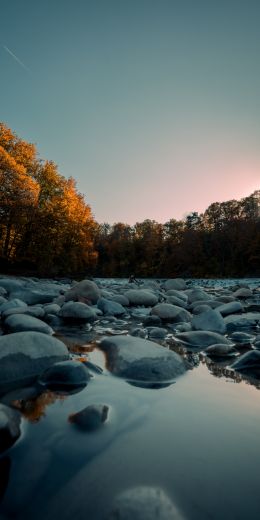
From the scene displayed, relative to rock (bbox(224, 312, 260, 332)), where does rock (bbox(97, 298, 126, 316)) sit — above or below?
below

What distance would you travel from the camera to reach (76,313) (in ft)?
15.4

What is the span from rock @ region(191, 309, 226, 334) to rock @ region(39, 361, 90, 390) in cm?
222

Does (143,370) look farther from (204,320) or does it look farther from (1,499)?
(204,320)

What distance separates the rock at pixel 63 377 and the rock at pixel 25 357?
12 cm

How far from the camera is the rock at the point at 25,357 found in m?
2.12

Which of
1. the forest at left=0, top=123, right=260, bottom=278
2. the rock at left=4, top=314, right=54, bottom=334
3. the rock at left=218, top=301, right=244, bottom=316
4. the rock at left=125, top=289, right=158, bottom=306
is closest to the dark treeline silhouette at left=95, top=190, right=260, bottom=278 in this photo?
the forest at left=0, top=123, right=260, bottom=278

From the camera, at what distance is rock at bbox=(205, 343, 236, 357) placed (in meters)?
2.97

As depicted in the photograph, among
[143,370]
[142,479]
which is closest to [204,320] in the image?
[143,370]

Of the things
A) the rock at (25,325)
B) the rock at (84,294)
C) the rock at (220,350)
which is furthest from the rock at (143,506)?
the rock at (84,294)

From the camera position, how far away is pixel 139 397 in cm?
194

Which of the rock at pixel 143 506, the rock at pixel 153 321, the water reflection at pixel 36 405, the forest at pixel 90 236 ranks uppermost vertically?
the forest at pixel 90 236

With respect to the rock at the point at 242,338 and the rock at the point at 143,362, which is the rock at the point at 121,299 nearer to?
the rock at the point at 242,338

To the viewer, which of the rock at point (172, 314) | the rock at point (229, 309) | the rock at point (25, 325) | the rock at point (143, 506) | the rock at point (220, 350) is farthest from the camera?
the rock at point (229, 309)

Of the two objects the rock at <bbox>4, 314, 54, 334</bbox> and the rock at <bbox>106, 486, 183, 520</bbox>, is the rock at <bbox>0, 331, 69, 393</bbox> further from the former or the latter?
the rock at <bbox>106, 486, 183, 520</bbox>
